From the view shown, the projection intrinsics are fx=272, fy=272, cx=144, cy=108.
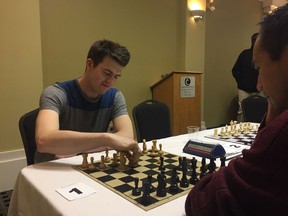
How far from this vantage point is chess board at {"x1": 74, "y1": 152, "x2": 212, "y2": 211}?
0.97 metres

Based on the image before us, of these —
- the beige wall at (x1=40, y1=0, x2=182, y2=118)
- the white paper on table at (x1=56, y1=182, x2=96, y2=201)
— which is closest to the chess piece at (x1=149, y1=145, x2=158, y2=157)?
the white paper on table at (x1=56, y1=182, x2=96, y2=201)

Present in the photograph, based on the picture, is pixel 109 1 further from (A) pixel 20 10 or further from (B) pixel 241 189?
(B) pixel 241 189

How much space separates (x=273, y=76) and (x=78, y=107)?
1.32 m

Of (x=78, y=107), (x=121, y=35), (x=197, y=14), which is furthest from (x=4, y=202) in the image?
(x=197, y=14)

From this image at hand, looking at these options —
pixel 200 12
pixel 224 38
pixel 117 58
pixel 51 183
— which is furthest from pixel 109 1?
pixel 51 183

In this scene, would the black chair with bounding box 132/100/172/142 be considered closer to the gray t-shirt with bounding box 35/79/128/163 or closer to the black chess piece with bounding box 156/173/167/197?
the gray t-shirt with bounding box 35/79/128/163

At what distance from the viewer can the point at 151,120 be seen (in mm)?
2508

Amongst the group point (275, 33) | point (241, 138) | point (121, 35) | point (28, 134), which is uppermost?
point (121, 35)

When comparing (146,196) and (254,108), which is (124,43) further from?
(146,196)

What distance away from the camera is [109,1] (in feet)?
12.6

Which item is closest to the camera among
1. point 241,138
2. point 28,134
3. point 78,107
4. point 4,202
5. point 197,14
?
point 28,134

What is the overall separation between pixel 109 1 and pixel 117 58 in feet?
8.02

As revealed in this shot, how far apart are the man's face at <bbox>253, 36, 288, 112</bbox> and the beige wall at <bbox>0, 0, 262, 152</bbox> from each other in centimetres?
276

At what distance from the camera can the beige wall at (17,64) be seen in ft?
9.38
